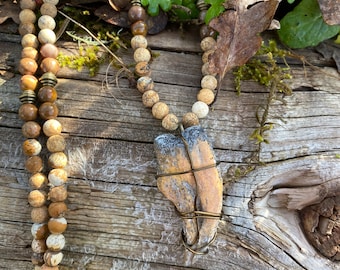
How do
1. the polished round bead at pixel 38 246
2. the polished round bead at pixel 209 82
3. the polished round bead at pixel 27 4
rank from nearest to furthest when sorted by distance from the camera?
the polished round bead at pixel 38 246, the polished round bead at pixel 209 82, the polished round bead at pixel 27 4

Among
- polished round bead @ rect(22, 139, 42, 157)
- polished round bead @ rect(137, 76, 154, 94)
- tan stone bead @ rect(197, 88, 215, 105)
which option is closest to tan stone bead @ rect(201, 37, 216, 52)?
tan stone bead @ rect(197, 88, 215, 105)

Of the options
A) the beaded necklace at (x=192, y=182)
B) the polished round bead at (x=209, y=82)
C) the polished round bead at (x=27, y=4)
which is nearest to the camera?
the beaded necklace at (x=192, y=182)

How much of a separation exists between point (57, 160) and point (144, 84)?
2.01 ft

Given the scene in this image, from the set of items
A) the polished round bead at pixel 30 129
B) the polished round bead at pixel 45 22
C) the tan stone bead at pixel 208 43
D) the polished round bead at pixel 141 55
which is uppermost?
the polished round bead at pixel 45 22

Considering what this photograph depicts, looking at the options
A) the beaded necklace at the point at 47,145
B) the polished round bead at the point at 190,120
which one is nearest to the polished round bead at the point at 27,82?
the beaded necklace at the point at 47,145

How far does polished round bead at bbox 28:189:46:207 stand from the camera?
7.22ft

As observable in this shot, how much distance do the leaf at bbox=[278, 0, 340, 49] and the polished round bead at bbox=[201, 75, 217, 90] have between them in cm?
50

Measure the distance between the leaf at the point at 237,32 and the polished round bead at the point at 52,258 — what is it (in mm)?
1255

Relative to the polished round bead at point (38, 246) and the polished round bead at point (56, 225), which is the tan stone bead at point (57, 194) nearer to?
the polished round bead at point (56, 225)

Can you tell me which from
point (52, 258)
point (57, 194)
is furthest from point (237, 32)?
point (52, 258)

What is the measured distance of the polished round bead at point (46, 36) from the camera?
7.68 ft

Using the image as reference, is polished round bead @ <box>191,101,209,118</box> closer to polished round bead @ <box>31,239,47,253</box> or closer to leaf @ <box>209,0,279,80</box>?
leaf @ <box>209,0,279,80</box>

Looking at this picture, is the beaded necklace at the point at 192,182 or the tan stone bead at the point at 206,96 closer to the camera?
the beaded necklace at the point at 192,182

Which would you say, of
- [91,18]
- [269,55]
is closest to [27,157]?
[91,18]
